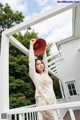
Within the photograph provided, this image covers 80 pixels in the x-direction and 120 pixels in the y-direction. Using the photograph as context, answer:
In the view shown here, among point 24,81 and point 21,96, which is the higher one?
point 24,81

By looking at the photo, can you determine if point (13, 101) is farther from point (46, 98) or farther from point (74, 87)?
point (46, 98)

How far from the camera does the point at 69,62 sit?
991 cm

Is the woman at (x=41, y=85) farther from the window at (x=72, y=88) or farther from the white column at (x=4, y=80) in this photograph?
the window at (x=72, y=88)

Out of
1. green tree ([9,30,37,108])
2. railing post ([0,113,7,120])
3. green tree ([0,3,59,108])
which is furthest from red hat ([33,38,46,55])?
green tree ([9,30,37,108])

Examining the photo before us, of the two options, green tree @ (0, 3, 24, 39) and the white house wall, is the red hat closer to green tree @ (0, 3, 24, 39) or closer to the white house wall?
the white house wall

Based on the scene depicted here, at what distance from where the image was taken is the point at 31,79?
9.39 feet

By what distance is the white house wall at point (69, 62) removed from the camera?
9734mm

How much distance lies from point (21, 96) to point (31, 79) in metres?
6.54

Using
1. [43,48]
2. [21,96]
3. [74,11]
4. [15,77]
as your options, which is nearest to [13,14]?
[15,77]

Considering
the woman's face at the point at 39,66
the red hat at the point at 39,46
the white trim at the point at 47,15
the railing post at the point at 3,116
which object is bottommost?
the railing post at the point at 3,116

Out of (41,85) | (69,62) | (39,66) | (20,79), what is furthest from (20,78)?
(41,85)

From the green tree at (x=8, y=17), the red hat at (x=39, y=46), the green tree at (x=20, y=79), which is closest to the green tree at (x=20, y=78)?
the green tree at (x=20, y=79)

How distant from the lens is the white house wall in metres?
9.73

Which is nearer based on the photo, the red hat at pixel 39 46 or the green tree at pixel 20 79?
the red hat at pixel 39 46
